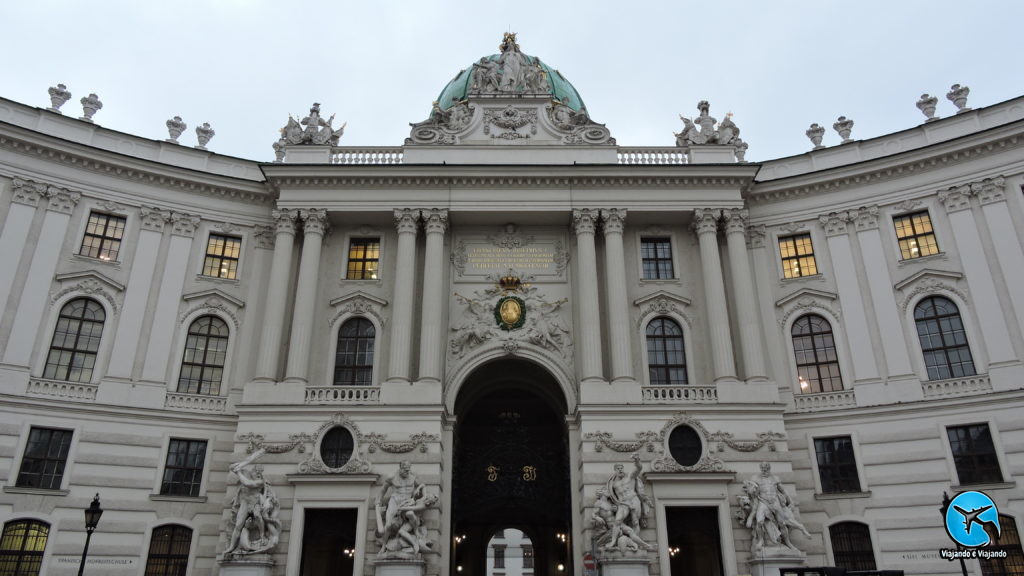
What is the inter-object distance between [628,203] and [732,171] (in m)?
4.59

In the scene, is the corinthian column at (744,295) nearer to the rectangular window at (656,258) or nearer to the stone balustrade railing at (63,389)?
the rectangular window at (656,258)

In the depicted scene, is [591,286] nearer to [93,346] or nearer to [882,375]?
[882,375]

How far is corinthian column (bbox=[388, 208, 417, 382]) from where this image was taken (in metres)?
26.5

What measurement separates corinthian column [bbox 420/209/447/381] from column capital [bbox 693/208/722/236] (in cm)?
1070

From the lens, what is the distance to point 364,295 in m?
28.7

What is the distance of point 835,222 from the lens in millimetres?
29375

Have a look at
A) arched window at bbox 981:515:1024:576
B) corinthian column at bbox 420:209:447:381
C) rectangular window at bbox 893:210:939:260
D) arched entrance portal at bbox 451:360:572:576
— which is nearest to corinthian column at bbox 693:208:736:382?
arched entrance portal at bbox 451:360:572:576

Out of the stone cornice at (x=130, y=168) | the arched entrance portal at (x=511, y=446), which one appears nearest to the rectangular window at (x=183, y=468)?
the arched entrance portal at (x=511, y=446)

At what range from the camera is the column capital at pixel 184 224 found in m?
29.1

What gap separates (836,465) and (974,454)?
14.8 feet

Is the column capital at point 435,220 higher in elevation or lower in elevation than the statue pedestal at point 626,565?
higher

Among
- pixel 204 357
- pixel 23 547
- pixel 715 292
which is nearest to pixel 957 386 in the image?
pixel 715 292

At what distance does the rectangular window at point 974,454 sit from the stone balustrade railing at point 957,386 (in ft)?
3.99

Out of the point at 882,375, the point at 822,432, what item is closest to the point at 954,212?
the point at 882,375
